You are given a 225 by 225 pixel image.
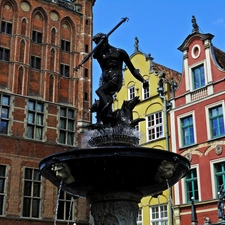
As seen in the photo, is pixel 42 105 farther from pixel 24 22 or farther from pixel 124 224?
pixel 124 224

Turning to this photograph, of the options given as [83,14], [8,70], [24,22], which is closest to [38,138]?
[8,70]

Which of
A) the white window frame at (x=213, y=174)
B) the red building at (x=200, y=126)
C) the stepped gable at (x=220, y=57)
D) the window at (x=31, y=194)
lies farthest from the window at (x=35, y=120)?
the stepped gable at (x=220, y=57)

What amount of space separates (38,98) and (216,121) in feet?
35.8

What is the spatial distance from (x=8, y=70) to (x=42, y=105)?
2918mm

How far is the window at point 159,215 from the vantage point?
21372mm

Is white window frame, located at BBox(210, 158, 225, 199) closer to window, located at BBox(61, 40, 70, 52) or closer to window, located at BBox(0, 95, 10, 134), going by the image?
window, located at BBox(0, 95, 10, 134)

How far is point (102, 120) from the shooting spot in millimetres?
7695

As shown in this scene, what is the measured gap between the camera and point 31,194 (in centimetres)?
2303

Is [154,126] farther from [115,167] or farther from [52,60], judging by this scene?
[115,167]

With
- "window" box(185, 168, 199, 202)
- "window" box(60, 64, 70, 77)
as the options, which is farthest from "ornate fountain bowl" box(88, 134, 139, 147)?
"window" box(60, 64, 70, 77)

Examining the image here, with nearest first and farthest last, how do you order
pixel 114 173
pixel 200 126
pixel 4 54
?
pixel 114 173 → pixel 200 126 → pixel 4 54

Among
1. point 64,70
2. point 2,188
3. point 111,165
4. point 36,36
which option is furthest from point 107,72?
point 36,36

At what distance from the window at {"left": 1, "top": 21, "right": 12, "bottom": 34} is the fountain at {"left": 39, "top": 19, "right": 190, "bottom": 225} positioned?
18.6 meters

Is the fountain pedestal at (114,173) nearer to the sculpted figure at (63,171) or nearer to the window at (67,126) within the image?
the sculpted figure at (63,171)
